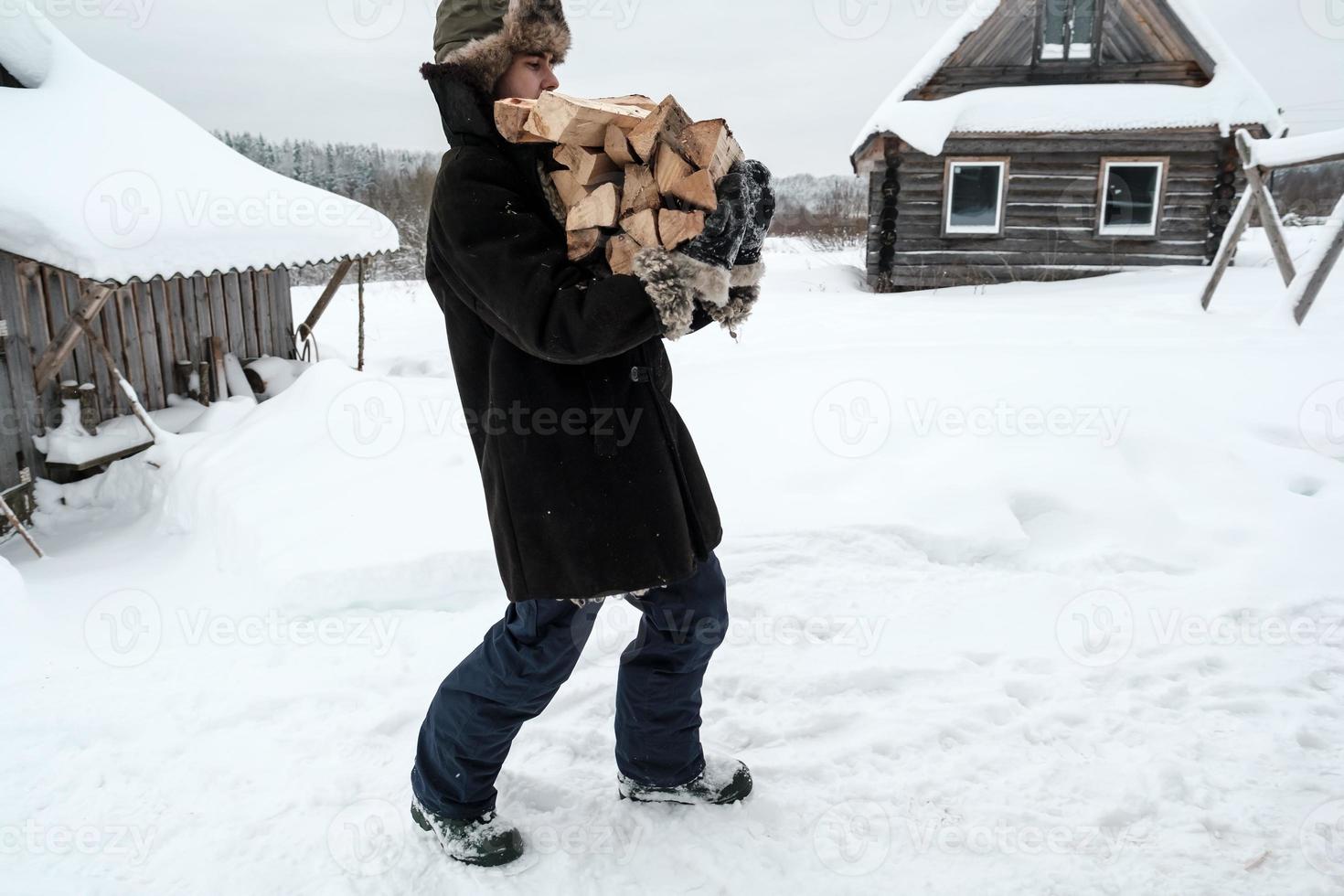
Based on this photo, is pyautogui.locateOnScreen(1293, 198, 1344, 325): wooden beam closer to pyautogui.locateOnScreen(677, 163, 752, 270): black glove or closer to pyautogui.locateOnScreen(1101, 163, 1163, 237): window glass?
pyautogui.locateOnScreen(677, 163, 752, 270): black glove

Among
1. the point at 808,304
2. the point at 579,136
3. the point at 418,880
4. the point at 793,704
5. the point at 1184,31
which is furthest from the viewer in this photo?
the point at 1184,31

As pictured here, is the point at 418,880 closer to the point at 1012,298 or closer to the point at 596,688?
the point at 596,688

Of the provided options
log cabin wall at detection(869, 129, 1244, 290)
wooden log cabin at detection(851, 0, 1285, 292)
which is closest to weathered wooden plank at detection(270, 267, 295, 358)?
wooden log cabin at detection(851, 0, 1285, 292)

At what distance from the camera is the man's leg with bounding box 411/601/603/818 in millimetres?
1806

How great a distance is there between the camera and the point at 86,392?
5.68 metres

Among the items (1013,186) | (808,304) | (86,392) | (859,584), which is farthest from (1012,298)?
(86,392)

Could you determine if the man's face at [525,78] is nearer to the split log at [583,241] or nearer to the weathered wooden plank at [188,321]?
the split log at [583,241]

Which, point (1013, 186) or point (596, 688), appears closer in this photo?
point (596, 688)

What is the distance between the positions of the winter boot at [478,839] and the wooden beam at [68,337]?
5.02 m

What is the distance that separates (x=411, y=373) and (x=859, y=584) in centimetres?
681

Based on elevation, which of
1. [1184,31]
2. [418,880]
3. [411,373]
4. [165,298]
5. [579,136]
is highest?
[1184,31]

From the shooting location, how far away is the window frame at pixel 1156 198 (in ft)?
40.6

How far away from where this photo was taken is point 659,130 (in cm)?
154

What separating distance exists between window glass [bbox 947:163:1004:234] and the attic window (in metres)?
1.84
